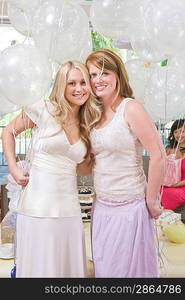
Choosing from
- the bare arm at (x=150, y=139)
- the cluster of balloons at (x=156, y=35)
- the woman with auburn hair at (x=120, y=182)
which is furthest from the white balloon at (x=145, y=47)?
the bare arm at (x=150, y=139)

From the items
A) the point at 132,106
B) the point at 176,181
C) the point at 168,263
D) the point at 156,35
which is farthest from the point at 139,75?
the point at 176,181

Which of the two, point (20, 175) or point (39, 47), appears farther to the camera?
point (39, 47)

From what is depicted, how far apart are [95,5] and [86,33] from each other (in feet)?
0.42

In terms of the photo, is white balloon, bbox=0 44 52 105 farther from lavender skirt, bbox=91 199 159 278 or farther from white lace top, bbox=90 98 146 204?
lavender skirt, bbox=91 199 159 278

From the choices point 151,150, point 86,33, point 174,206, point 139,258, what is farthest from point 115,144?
point 174,206

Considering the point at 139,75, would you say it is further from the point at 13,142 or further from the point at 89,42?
the point at 13,142

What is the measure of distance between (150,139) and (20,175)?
560mm

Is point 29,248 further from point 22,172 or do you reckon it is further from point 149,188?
point 149,188

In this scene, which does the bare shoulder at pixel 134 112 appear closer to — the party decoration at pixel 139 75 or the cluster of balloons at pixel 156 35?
the cluster of balloons at pixel 156 35

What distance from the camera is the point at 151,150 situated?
154 centimetres

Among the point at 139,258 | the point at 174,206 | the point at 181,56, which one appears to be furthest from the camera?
the point at 174,206

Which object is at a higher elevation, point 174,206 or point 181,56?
point 181,56

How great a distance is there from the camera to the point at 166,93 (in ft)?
5.93

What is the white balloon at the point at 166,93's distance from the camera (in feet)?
5.92
